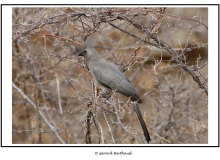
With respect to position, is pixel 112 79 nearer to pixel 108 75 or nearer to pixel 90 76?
pixel 108 75

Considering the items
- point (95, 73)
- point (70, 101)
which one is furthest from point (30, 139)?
point (95, 73)

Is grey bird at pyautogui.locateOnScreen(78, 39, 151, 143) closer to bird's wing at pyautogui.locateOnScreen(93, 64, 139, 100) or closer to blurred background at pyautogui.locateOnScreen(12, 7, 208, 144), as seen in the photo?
bird's wing at pyautogui.locateOnScreen(93, 64, 139, 100)

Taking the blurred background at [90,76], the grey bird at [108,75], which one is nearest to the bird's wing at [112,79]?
the grey bird at [108,75]

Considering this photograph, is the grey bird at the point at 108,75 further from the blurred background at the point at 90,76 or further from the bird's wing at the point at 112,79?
the blurred background at the point at 90,76

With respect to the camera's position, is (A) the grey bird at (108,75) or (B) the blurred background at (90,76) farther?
(A) the grey bird at (108,75)

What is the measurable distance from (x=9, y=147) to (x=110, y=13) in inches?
83.6

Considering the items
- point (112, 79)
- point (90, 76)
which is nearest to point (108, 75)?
point (112, 79)

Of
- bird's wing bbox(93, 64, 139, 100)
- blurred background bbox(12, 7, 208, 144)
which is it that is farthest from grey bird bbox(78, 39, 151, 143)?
blurred background bbox(12, 7, 208, 144)

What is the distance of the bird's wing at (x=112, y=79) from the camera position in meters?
4.41

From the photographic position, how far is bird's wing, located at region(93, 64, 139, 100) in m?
4.41

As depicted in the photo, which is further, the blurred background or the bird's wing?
the bird's wing

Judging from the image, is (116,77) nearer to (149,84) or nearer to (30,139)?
(30,139)

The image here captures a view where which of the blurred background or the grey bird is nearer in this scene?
the blurred background

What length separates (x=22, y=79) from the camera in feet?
18.2
